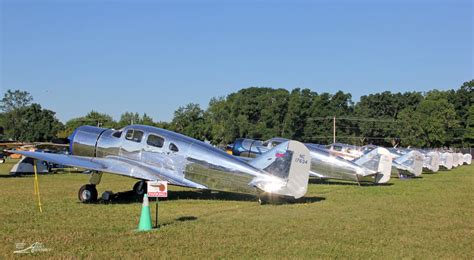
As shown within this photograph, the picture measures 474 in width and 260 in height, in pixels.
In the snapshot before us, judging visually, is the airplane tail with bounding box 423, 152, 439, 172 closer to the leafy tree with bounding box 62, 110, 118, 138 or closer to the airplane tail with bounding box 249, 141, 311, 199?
the airplane tail with bounding box 249, 141, 311, 199

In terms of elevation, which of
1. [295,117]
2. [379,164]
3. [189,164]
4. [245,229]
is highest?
[295,117]

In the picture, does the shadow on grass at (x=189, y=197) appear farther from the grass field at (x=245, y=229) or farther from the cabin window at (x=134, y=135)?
the cabin window at (x=134, y=135)

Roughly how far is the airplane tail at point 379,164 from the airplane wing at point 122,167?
9439 millimetres

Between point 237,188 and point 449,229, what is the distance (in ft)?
17.4

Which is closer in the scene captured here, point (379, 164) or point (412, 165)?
point (379, 164)

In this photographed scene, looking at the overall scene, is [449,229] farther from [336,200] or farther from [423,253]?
[336,200]

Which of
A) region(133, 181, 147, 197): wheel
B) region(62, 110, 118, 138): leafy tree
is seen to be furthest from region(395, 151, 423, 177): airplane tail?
region(62, 110, 118, 138): leafy tree

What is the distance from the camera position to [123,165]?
508 inches

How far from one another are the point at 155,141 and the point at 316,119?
82.1 meters

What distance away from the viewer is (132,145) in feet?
45.2

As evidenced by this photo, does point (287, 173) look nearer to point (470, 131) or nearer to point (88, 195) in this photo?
point (88, 195)

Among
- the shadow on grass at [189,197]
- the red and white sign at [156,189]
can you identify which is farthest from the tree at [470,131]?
the red and white sign at [156,189]

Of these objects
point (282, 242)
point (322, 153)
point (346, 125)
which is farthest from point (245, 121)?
point (282, 242)

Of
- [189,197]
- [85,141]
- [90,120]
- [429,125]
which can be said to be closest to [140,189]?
[189,197]
